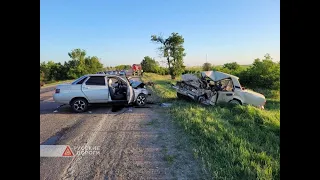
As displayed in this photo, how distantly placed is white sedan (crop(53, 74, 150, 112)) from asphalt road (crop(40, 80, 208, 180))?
0.76 m

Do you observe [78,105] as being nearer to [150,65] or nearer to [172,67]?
[172,67]

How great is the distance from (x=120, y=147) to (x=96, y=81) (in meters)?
5.72

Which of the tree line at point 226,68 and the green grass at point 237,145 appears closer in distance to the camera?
the green grass at point 237,145

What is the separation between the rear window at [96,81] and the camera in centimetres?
1086

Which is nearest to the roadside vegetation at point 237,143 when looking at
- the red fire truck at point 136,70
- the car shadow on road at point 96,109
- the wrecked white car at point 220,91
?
the wrecked white car at point 220,91

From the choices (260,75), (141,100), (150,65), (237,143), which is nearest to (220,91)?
(141,100)

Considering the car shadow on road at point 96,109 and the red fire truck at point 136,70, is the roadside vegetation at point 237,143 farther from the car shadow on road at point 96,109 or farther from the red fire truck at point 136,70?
the red fire truck at point 136,70

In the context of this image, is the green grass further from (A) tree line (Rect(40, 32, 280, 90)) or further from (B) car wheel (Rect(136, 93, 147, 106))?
(A) tree line (Rect(40, 32, 280, 90))

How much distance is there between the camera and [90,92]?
35.4ft

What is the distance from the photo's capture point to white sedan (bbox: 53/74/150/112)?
10555mm

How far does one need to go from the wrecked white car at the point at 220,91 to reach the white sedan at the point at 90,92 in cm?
330

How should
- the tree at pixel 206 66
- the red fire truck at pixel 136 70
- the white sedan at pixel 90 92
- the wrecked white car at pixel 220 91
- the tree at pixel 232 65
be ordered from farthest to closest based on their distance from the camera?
the red fire truck at pixel 136 70 < the tree at pixel 206 66 < the tree at pixel 232 65 < the wrecked white car at pixel 220 91 < the white sedan at pixel 90 92

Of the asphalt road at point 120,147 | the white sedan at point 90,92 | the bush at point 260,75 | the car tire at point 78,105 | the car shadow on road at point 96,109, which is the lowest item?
the asphalt road at point 120,147
